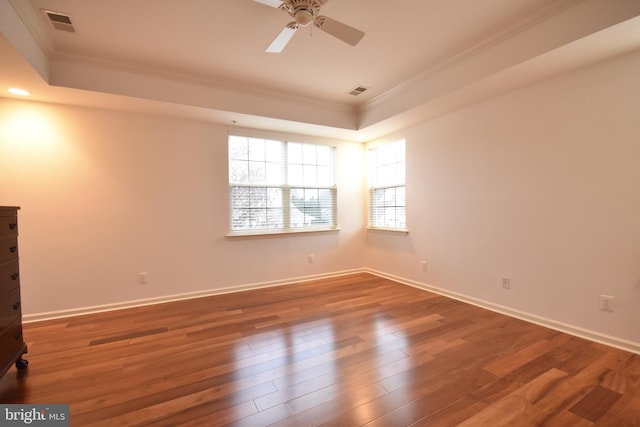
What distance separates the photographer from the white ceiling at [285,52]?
2141 mm

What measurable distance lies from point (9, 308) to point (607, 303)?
14.6 feet

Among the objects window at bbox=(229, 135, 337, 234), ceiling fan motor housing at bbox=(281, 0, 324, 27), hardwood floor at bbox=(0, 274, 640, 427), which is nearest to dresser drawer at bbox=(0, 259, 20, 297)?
hardwood floor at bbox=(0, 274, 640, 427)

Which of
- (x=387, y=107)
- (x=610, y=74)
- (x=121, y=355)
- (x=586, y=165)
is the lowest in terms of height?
(x=121, y=355)

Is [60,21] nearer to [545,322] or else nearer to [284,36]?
[284,36]

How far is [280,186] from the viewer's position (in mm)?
4336

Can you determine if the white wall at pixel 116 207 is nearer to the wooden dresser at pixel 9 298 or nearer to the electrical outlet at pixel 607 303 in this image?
the wooden dresser at pixel 9 298

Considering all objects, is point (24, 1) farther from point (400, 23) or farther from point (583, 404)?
point (583, 404)

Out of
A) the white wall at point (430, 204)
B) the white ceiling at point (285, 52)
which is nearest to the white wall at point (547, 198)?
the white wall at point (430, 204)

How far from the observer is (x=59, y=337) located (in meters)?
2.59

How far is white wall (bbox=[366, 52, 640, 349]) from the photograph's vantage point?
228cm

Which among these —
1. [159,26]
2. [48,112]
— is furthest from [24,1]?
[48,112]

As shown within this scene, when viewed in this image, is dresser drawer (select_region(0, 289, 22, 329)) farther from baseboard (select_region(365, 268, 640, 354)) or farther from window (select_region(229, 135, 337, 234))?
baseboard (select_region(365, 268, 640, 354))

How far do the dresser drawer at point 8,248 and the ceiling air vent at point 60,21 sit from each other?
172 cm

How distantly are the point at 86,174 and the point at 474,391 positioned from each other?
13.6 ft
